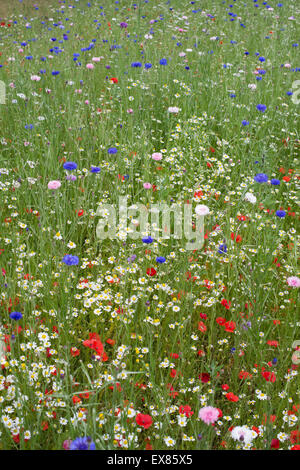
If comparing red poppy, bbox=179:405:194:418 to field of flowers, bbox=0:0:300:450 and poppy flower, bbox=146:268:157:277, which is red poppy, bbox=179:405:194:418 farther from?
poppy flower, bbox=146:268:157:277

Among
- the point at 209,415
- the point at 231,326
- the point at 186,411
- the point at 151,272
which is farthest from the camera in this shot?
the point at 151,272

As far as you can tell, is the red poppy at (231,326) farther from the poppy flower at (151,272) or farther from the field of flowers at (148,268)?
the poppy flower at (151,272)

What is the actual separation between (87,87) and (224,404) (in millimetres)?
3451

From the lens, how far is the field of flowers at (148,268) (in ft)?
5.15

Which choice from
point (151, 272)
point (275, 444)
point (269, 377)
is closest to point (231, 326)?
point (269, 377)

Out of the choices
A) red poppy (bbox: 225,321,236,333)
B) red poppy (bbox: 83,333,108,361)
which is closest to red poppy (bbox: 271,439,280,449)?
red poppy (bbox: 225,321,236,333)

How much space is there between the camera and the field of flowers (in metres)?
1.57

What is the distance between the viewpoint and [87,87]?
4.27m

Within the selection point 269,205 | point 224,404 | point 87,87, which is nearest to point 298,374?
point 224,404

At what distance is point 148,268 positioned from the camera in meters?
2.22

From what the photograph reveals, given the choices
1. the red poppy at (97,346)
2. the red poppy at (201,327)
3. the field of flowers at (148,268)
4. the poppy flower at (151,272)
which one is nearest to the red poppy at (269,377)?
the field of flowers at (148,268)

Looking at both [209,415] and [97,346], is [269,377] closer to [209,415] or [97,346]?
[209,415]

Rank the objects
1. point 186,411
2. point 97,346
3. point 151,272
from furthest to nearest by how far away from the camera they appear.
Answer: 1. point 151,272
2. point 97,346
3. point 186,411
